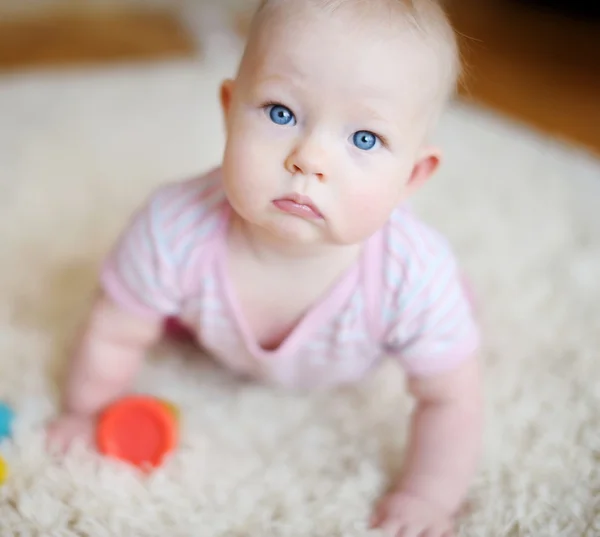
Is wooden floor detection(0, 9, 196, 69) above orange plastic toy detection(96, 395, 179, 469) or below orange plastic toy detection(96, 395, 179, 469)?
above

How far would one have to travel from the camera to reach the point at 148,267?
0.74 meters

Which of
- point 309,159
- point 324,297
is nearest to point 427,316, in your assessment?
point 324,297

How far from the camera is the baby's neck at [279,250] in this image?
2.32ft

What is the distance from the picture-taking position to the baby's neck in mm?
708

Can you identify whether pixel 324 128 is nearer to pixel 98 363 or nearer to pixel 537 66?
pixel 98 363

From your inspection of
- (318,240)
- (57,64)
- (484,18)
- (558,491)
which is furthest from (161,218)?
(484,18)

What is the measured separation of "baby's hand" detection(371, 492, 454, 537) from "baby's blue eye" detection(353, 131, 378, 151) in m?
0.34

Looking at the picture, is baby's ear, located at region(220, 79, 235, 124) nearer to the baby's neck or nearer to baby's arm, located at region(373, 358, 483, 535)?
the baby's neck

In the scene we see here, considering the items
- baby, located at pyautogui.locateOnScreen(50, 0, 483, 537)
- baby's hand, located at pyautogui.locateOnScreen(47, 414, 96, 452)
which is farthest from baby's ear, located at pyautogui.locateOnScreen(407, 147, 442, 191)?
baby's hand, located at pyautogui.locateOnScreen(47, 414, 96, 452)

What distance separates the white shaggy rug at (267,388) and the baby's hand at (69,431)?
2 centimetres

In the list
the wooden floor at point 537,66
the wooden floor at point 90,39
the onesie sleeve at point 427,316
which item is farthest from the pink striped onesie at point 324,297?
the wooden floor at point 90,39

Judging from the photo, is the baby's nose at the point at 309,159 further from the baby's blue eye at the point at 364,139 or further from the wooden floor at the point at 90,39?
the wooden floor at the point at 90,39

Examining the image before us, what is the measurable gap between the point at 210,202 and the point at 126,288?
116 mm

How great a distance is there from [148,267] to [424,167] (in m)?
0.27
